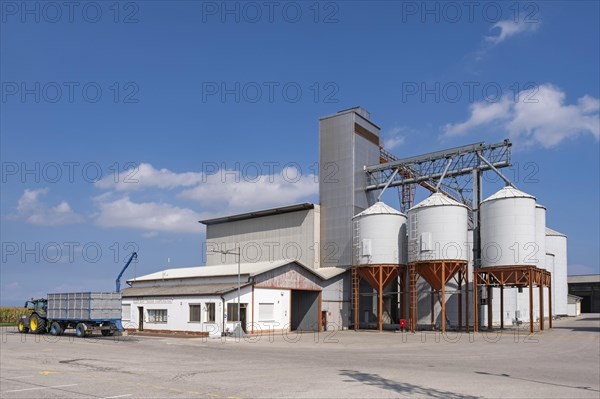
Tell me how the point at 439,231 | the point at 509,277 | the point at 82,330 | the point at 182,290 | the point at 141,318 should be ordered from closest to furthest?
the point at 82,330
the point at 509,277
the point at 182,290
the point at 439,231
the point at 141,318

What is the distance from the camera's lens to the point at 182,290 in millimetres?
55906

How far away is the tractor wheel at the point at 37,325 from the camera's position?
165ft

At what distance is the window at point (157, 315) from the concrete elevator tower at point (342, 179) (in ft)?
66.0

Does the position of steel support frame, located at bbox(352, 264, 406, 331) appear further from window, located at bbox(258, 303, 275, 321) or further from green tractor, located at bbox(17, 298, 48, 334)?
green tractor, located at bbox(17, 298, 48, 334)

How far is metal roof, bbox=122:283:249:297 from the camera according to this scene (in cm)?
5191

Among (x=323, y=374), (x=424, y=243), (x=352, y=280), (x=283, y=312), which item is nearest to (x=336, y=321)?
(x=352, y=280)

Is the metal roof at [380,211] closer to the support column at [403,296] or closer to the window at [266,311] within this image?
the support column at [403,296]

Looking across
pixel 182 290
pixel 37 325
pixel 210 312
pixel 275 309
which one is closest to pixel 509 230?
pixel 275 309

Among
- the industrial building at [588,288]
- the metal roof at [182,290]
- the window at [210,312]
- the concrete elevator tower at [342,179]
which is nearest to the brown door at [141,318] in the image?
the metal roof at [182,290]

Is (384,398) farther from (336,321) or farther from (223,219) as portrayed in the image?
(223,219)

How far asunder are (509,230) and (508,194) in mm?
3530

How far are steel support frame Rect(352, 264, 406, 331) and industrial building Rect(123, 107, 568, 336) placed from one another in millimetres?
131

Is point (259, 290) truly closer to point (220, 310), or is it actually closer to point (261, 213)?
point (220, 310)

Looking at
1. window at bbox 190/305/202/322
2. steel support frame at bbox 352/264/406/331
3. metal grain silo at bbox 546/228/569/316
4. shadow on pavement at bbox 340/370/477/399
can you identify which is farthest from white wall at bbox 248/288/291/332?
metal grain silo at bbox 546/228/569/316
